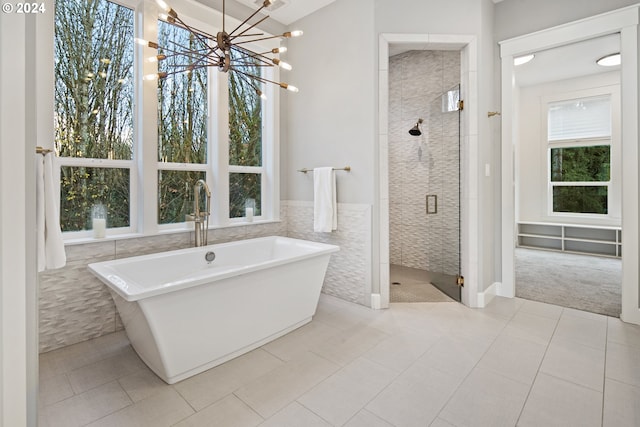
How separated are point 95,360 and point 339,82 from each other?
2.98 meters

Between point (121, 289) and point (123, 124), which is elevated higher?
point (123, 124)

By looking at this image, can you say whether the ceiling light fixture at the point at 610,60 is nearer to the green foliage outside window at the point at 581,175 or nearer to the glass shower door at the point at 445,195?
the green foliage outside window at the point at 581,175

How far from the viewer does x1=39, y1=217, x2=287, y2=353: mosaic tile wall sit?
83.5 inches

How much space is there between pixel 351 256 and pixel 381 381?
1411 mm

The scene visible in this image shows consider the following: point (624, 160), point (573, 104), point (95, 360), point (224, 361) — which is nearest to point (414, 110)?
point (624, 160)

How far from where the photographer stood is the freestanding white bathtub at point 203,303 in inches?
66.4

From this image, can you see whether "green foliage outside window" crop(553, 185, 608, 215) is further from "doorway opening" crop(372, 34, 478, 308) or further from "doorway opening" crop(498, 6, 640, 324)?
"doorway opening" crop(372, 34, 478, 308)

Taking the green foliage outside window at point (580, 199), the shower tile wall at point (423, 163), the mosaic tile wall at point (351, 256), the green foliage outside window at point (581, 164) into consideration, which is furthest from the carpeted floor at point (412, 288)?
the green foliage outside window at point (581, 164)

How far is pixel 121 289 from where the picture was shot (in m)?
1.60

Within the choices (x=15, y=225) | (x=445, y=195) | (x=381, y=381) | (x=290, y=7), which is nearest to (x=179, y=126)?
(x=290, y=7)

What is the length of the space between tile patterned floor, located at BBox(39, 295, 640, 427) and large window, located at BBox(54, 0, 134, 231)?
1075 mm

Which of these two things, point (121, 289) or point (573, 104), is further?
point (573, 104)

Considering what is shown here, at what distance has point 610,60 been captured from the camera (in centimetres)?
426

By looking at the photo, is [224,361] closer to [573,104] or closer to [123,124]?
[123,124]
